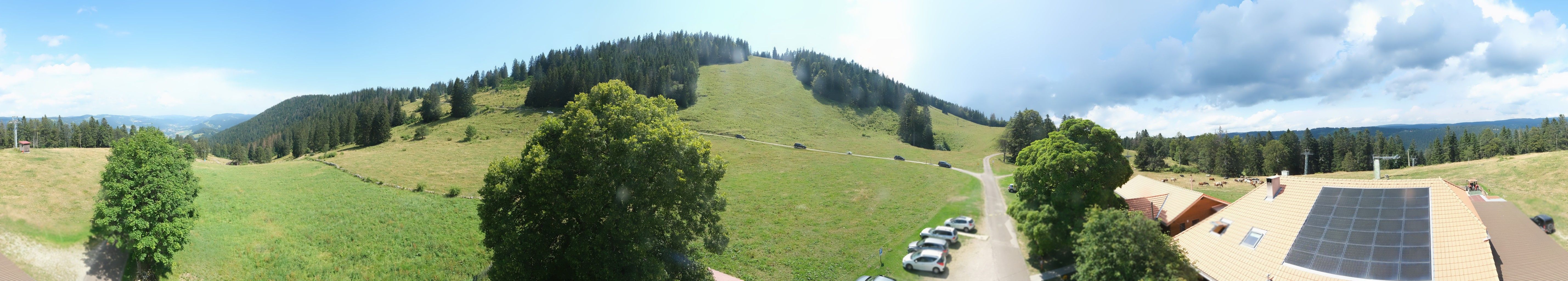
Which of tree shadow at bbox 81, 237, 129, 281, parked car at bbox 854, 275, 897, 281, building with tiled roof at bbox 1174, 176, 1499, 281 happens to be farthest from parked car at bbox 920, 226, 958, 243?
tree shadow at bbox 81, 237, 129, 281

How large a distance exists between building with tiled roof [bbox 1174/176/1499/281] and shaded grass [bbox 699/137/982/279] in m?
12.5

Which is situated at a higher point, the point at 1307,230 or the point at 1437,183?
the point at 1437,183

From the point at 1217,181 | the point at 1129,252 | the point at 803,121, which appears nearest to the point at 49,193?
the point at 1129,252

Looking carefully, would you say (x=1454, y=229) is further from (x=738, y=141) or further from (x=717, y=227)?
(x=738, y=141)

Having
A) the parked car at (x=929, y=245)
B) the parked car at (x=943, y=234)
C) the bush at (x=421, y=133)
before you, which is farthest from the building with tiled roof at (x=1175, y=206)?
the bush at (x=421, y=133)

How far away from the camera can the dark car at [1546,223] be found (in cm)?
2369

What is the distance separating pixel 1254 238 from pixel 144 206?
142 ft

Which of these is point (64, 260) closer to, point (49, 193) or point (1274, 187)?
point (49, 193)

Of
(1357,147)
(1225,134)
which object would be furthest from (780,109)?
(1357,147)

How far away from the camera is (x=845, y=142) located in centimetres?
7788

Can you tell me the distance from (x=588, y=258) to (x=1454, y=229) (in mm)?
26575

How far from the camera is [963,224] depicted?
27.8 m

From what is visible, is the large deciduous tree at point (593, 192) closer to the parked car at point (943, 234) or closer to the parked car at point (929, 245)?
the parked car at point (929, 245)

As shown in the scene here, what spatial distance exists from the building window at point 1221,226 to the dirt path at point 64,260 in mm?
43783
